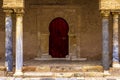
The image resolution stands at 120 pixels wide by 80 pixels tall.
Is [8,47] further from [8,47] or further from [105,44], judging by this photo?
[105,44]

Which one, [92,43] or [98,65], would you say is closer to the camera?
[98,65]

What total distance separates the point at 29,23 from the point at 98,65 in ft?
14.5

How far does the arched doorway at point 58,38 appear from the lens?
54.3ft

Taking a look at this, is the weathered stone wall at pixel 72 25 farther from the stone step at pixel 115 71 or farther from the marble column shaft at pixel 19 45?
the stone step at pixel 115 71

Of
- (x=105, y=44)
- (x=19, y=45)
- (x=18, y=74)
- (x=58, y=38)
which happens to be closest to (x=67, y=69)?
(x=105, y=44)

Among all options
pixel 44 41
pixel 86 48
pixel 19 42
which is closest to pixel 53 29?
pixel 44 41

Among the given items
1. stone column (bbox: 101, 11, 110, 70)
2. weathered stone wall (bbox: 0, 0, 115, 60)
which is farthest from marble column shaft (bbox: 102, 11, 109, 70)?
weathered stone wall (bbox: 0, 0, 115, 60)

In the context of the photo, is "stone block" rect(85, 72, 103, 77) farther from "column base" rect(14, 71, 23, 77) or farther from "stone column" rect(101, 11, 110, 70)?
"column base" rect(14, 71, 23, 77)

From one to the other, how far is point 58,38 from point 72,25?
1001 millimetres

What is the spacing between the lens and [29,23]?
16.4m

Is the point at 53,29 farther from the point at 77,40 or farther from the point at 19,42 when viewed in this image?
the point at 19,42

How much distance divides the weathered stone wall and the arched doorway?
286 mm

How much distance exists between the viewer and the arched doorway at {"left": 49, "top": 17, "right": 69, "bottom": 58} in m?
16.6

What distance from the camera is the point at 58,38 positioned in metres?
16.7
